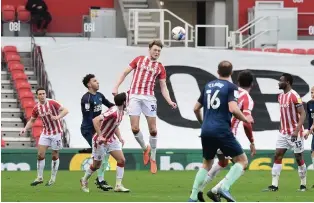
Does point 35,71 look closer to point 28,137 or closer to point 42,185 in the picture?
point 28,137

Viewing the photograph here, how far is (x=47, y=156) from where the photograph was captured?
27047 millimetres

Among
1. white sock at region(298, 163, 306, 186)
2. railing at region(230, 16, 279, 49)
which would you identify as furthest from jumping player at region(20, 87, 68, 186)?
railing at region(230, 16, 279, 49)

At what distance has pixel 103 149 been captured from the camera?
63.7 ft

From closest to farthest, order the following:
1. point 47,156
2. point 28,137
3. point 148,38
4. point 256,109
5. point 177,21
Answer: point 47,156 < point 28,137 < point 256,109 < point 148,38 < point 177,21

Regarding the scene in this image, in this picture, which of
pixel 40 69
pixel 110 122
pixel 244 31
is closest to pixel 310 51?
pixel 244 31

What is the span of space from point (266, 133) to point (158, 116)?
9.27ft

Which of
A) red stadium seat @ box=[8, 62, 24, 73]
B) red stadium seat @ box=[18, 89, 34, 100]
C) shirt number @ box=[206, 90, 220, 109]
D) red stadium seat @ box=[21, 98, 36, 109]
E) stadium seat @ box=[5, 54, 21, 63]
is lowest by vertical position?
red stadium seat @ box=[21, 98, 36, 109]

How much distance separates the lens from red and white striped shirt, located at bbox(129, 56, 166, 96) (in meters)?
21.8

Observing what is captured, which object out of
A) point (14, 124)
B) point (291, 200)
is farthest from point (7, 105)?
point (291, 200)

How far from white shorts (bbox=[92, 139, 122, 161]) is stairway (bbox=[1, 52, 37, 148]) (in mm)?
10756

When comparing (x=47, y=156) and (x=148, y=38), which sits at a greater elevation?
(x=148, y=38)

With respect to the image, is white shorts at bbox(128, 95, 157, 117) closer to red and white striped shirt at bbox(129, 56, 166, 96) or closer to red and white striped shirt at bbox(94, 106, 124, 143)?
red and white striped shirt at bbox(129, 56, 166, 96)

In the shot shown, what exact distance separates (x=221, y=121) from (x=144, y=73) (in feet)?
19.5

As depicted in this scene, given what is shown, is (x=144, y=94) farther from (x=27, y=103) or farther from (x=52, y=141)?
(x=27, y=103)
